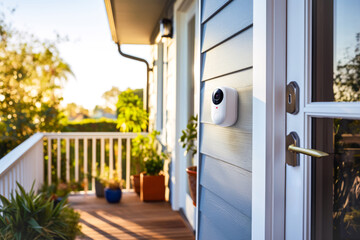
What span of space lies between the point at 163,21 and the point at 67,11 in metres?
13.7

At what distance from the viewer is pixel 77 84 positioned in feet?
55.7

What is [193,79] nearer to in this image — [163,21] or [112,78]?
[163,21]

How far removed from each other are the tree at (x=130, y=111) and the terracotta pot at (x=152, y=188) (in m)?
1.39

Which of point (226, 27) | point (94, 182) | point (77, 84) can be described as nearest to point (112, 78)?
point (77, 84)

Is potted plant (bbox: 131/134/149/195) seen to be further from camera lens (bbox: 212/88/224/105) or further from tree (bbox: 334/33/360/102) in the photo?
tree (bbox: 334/33/360/102)

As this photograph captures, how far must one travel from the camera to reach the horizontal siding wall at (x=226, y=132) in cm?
128

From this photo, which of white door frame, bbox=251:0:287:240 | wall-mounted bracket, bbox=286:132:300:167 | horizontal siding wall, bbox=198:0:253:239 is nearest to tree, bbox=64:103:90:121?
horizontal siding wall, bbox=198:0:253:239

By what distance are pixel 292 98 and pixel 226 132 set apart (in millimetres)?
487

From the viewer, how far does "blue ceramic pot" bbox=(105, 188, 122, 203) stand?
14.8 feet

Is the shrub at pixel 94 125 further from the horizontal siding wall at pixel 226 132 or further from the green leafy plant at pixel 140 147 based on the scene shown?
the horizontal siding wall at pixel 226 132

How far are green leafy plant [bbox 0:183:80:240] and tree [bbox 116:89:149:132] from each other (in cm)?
321

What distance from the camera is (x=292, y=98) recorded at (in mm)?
1005

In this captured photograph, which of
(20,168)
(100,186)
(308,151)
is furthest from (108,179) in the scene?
(308,151)

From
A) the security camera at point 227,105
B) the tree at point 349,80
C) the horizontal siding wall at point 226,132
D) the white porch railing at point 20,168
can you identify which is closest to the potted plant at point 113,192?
the white porch railing at point 20,168
